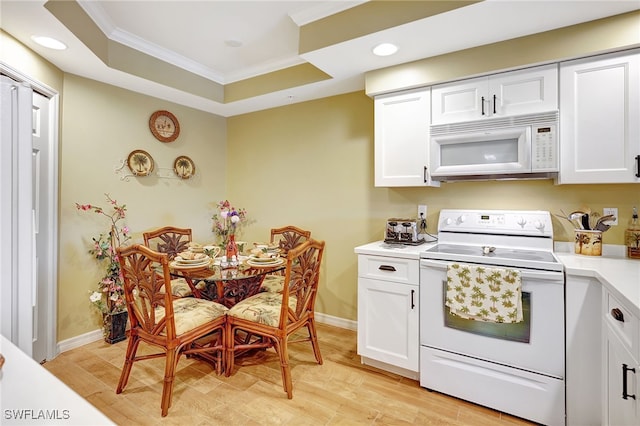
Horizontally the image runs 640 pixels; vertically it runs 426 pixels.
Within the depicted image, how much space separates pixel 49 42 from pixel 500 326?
3.48 m

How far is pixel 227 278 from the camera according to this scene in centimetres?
209

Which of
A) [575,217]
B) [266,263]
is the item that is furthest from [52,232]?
[575,217]

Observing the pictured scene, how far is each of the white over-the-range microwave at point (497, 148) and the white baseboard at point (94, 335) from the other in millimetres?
1717

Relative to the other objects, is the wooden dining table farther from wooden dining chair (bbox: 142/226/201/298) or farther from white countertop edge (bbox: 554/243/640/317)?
white countertop edge (bbox: 554/243/640/317)

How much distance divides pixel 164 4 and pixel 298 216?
2189mm

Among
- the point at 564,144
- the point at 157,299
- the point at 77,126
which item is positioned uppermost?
the point at 77,126

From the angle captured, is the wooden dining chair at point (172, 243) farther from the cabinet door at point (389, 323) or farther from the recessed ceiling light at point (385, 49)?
the recessed ceiling light at point (385, 49)

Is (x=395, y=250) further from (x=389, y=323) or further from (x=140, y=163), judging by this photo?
(x=140, y=163)

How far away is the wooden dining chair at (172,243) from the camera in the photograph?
277 centimetres

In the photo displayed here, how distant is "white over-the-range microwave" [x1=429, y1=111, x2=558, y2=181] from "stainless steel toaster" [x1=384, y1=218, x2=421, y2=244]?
431 millimetres

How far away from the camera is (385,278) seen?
2.35 m

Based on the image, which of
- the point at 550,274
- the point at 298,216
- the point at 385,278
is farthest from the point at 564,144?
the point at 298,216

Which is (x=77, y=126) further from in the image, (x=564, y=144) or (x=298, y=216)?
(x=564, y=144)

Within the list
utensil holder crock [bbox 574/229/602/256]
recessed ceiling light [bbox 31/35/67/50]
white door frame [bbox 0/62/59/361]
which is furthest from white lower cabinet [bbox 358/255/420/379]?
recessed ceiling light [bbox 31/35/67/50]
